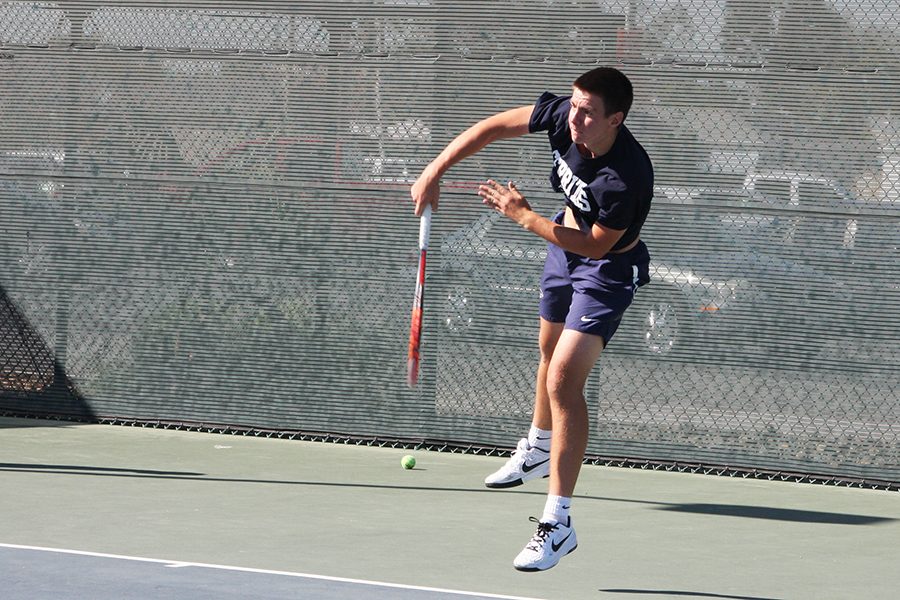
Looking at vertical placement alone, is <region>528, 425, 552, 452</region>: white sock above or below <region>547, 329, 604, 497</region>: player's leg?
below

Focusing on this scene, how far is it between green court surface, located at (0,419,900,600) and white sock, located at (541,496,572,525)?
259mm

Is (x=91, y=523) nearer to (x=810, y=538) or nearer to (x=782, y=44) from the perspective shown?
(x=810, y=538)

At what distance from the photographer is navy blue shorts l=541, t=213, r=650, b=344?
5.30 meters

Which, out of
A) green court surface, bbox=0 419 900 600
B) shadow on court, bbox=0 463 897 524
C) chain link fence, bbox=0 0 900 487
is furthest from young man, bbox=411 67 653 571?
chain link fence, bbox=0 0 900 487

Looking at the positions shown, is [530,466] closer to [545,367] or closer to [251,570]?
[545,367]

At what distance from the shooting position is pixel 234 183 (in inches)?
346

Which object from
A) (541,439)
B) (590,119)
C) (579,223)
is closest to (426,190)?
(579,223)

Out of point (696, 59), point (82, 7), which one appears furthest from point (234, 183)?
point (696, 59)

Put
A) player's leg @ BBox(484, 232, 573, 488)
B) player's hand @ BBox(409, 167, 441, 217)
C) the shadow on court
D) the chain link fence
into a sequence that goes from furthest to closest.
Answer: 1. the chain link fence
2. the shadow on court
3. player's leg @ BBox(484, 232, 573, 488)
4. player's hand @ BBox(409, 167, 441, 217)

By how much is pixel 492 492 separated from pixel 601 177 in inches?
103

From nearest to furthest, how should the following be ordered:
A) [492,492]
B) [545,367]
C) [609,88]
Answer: [609,88], [545,367], [492,492]

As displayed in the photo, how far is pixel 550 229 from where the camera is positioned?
506 cm

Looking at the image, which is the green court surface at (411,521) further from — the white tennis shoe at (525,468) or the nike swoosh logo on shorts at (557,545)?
the white tennis shoe at (525,468)

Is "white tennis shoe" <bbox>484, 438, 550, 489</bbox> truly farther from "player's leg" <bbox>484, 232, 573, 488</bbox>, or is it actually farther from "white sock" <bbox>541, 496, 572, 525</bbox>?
"white sock" <bbox>541, 496, 572, 525</bbox>
